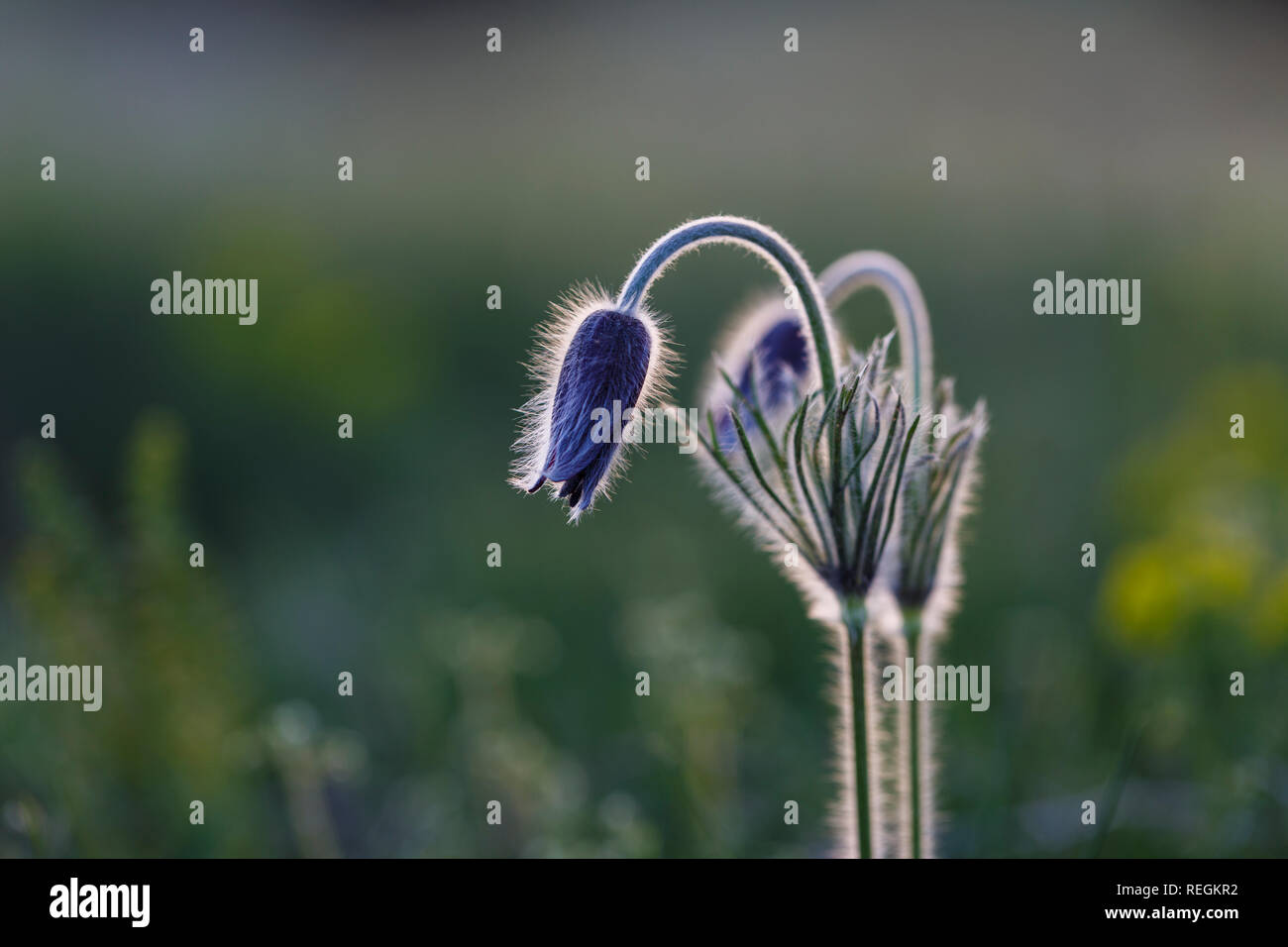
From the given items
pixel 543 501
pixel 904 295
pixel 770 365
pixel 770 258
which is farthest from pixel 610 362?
pixel 543 501

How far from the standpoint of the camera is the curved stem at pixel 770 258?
89.8 inches

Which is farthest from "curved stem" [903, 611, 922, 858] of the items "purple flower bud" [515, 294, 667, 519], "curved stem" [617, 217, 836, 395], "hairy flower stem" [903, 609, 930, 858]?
"purple flower bud" [515, 294, 667, 519]

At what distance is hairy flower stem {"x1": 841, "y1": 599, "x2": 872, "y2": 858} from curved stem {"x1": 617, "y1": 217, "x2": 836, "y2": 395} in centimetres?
45

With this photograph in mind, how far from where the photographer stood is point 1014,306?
700 centimetres

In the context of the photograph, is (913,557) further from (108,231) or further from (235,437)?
(108,231)

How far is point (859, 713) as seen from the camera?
89.6 inches

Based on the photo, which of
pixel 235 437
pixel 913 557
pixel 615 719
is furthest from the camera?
→ pixel 235 437

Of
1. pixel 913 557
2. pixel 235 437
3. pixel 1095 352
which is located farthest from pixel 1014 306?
pixel 913 557

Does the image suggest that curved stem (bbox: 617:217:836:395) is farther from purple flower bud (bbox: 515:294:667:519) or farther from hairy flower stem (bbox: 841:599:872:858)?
hairy flower stem (bbox: 841:599:872:858)

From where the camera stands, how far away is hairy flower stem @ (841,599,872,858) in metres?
2.25

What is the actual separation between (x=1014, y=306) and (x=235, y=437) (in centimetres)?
449

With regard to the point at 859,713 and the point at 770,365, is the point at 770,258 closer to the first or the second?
the point at 770,365

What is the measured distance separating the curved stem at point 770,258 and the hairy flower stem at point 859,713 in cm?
45

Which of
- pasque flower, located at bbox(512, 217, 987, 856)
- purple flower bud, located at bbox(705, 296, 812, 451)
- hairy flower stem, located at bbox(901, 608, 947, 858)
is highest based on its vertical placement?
purple flower bud, located at bbox(705, 296, 812, 451)
